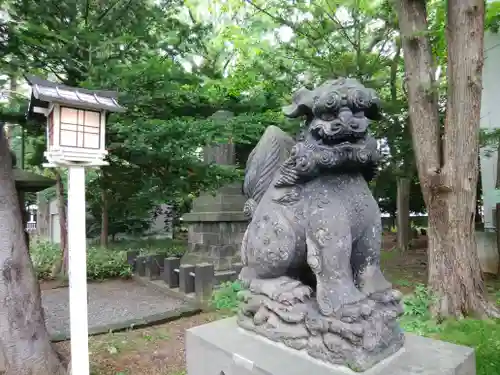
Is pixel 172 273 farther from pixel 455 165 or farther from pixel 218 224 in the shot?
pixel 455 165

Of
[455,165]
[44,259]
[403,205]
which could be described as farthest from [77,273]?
[403,205]

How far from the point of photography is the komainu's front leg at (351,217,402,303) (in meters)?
2.08

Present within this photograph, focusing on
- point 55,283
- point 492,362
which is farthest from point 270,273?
point 55,283

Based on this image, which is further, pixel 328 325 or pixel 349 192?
pixel 349 192

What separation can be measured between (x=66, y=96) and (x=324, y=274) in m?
2.15

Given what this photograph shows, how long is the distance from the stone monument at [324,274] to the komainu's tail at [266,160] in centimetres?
15

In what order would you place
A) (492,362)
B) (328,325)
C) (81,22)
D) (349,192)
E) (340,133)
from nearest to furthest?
(328,325) < (340,133) < (349,192) < (492,362) < (81,22)

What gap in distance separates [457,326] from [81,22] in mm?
6035

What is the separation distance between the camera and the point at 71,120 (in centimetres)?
267

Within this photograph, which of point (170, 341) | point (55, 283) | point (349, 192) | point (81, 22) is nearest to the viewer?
point (349, 192)

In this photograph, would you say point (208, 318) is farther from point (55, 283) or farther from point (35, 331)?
point (55, 283)

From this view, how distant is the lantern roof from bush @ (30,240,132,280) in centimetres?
632

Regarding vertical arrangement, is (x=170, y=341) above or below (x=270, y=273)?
below

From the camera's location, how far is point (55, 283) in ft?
26.6
